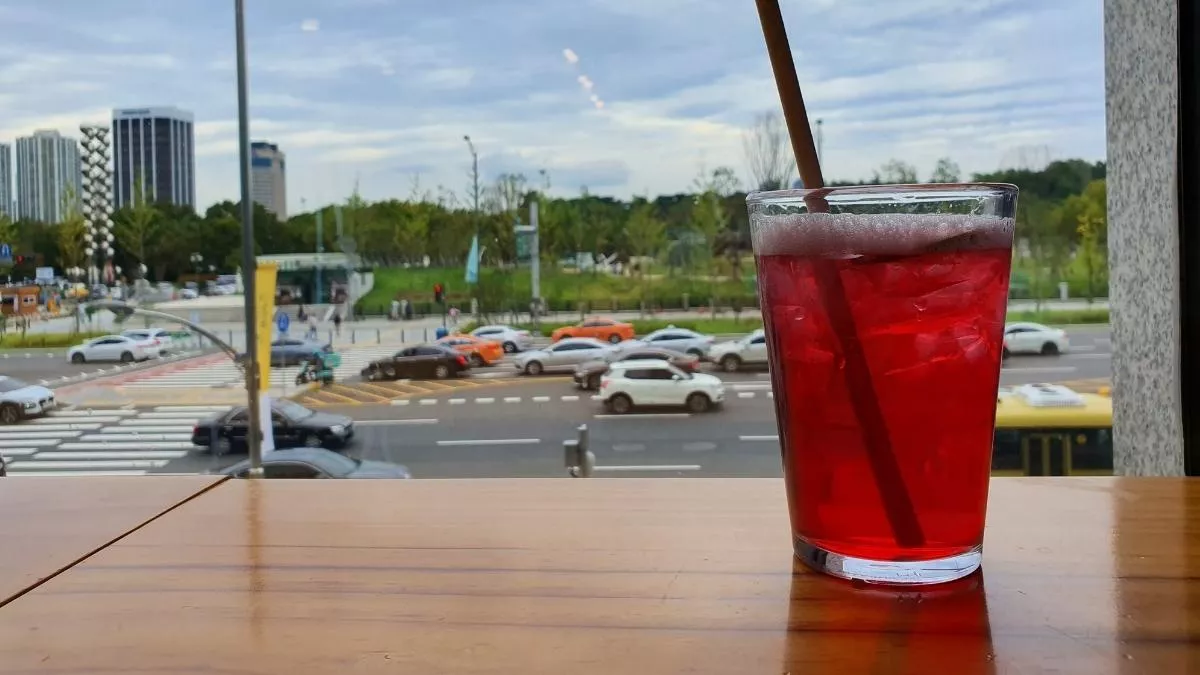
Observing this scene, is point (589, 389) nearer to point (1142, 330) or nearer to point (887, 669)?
point (1142, 330)

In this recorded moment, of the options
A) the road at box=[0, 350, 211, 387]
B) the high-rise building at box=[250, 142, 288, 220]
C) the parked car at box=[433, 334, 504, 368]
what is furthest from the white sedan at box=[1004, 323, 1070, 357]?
the road at box=[0, 350, 211, 387]

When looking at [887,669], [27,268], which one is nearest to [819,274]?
[887,669]

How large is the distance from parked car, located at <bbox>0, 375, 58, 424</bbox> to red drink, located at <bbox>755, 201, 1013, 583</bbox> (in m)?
6.12

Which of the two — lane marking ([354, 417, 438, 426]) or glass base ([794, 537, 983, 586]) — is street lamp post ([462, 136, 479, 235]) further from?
glass base ([794, 537, 983, 586])

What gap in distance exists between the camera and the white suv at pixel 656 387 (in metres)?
5.61

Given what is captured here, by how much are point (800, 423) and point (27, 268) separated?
572cm

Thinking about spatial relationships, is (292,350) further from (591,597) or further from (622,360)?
(591,597)

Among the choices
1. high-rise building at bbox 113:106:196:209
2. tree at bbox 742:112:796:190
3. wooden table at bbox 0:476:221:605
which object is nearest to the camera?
wooden table at bbox 0:476:221:605

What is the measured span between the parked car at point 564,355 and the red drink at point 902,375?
18.0ft

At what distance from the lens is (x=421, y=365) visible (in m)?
6.11

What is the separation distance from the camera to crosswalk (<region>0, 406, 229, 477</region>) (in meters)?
5.32

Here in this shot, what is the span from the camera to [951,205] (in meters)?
0.38

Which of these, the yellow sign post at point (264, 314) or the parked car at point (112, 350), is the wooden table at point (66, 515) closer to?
the parked car at point (112, 350)

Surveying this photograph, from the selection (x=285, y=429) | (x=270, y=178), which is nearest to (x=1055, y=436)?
(x=285, y=429)
